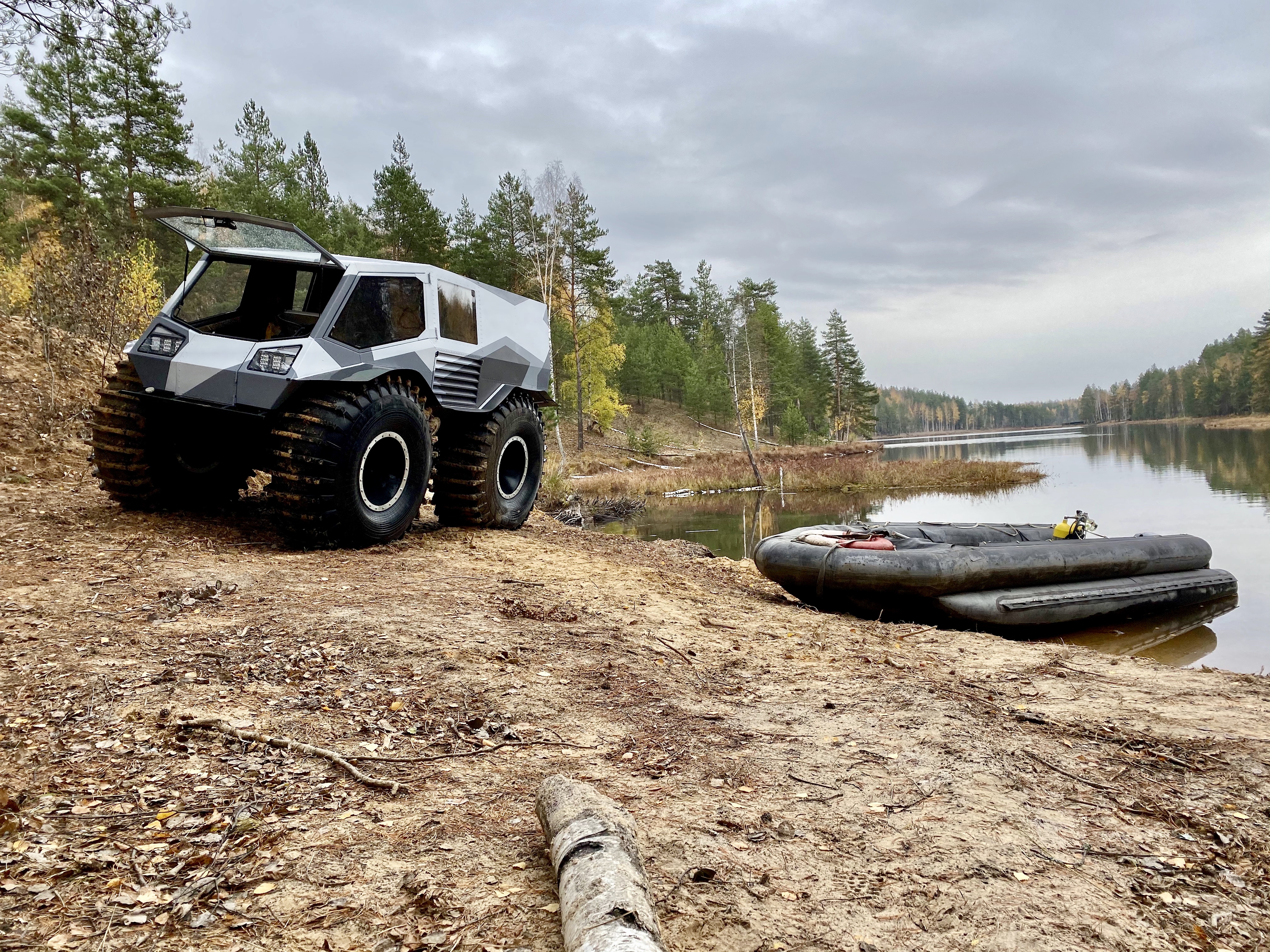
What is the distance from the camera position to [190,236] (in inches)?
301

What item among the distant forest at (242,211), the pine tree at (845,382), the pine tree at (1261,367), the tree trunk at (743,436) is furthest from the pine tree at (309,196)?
the pine tree at (1261,367)

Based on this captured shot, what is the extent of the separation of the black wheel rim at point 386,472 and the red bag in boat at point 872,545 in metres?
4.96

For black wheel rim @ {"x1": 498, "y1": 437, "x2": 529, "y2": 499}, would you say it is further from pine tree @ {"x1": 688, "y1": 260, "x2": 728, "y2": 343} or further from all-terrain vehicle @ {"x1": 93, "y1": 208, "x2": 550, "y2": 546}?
pine tree @ {"x1": 688, "y1": 260, "x2": 728, "y2": 343}

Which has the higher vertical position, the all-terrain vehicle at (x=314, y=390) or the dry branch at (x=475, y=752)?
the all-terrain vehicle at (x=314, y=390)

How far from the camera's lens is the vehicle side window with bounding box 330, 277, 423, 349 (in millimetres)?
7449

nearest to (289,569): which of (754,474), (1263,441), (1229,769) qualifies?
(1229,769)

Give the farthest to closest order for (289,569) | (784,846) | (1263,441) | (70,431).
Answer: (1263,441) → (70,431) → (289,569) → (784,846)

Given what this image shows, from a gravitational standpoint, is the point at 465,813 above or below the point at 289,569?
below

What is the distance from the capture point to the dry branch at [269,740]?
10.8 feet

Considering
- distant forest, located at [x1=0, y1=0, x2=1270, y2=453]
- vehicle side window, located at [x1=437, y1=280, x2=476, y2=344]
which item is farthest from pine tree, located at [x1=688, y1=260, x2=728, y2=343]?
vehicle side window, located at [x1=437, y1=280, x2=476, y2=344]

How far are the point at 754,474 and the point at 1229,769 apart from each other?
100 feet

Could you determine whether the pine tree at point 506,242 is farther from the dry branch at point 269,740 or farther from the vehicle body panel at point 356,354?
the dry branch at point 269,740

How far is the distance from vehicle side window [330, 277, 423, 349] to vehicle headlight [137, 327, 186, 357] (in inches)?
52.3

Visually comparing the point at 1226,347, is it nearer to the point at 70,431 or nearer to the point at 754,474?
the point at 754,474
